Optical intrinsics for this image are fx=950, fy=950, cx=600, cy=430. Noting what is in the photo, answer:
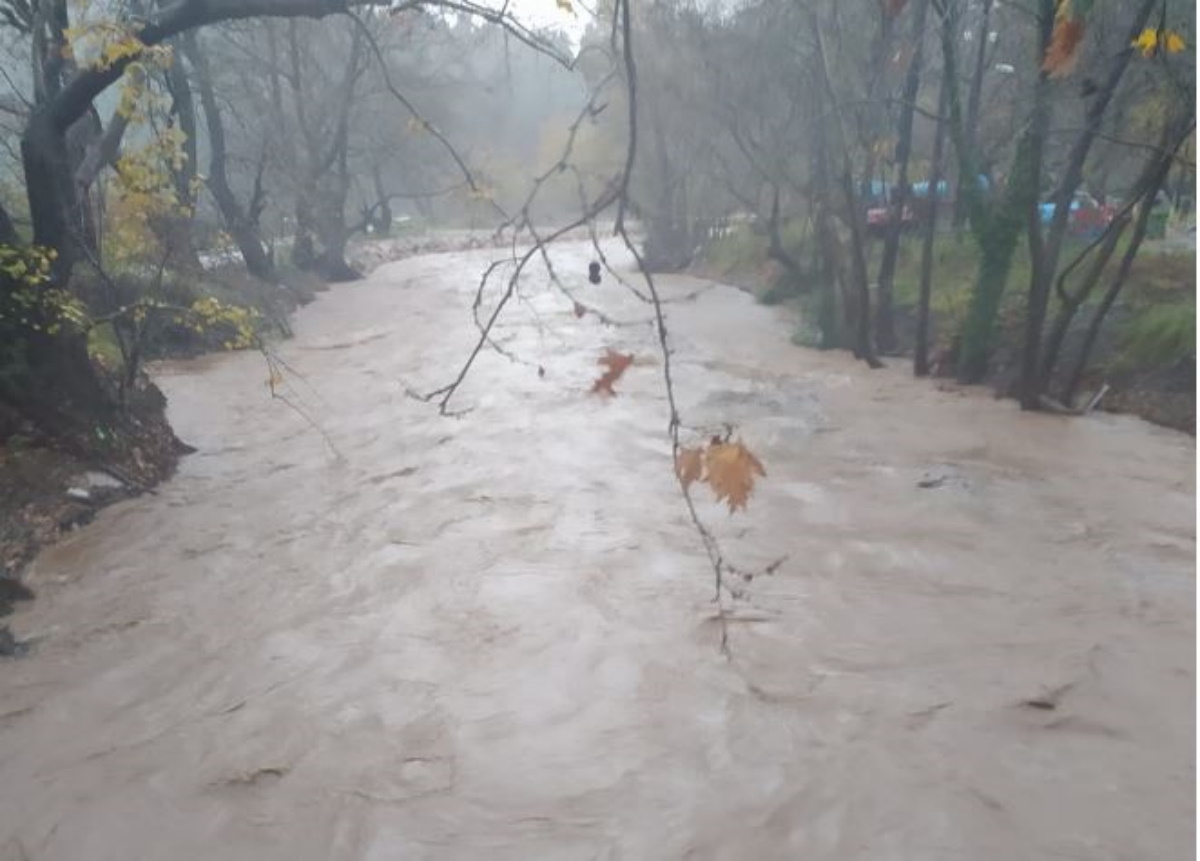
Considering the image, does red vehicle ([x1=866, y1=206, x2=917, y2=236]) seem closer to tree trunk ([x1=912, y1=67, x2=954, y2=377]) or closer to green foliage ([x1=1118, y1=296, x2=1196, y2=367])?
tree trunk ([x1=912, y1=67, x2=954, y2=377])

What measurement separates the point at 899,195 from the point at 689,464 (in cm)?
1054

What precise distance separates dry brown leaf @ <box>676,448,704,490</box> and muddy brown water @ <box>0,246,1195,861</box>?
203 centimetres

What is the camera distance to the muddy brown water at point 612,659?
378 cm

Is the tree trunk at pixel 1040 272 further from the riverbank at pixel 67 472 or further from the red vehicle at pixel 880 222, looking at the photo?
the riverbank at pixel 67 472

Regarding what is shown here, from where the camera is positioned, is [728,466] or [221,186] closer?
[728,466]

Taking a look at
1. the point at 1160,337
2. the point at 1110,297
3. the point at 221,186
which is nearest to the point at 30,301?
the point at 1110,297

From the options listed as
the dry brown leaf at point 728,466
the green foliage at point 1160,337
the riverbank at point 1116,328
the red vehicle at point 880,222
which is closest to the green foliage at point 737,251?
the red vehicle at point 880,222

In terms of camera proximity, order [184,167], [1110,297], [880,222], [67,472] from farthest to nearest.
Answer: [880,222] → [184,167] → [1110,297] → [67,472]

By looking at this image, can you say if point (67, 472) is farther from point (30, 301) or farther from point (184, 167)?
point (184, 167)

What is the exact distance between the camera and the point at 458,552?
6.38m

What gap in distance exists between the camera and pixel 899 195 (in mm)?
11719

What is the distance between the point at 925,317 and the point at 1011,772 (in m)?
8.15

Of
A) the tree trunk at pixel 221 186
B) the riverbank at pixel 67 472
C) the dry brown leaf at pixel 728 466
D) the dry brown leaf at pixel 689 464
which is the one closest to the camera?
the dry brown leaf at pixel 689 464

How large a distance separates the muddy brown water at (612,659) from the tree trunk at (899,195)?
3.83 metres
